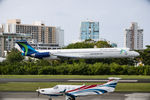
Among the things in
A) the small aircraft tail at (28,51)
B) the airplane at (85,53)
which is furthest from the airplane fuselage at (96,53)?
the small aircraft tail at (28,51)

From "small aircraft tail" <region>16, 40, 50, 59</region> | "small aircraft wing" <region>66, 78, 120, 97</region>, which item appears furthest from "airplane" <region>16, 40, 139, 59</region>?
"small aircraft wing" <region>66, 78, 120, 97</region>

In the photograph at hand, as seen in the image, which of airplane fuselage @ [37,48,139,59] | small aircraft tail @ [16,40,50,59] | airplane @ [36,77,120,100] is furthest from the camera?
small aircraft tail @ [16,40,50,59]

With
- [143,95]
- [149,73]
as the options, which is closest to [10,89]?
[143,95]

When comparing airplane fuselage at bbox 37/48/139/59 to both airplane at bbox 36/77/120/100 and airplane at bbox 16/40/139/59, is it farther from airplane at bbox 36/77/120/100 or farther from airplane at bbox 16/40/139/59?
airplane at bbox 36/77/120/100

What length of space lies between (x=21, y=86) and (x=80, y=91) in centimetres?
1178

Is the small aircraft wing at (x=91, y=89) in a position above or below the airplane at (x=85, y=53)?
below

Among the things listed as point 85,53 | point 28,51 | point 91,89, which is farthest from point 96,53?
point 91,89

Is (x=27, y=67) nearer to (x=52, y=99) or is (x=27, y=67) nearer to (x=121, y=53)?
(x=121, y=53)

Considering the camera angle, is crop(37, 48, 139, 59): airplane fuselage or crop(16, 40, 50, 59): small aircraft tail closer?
crop(37, 48, 139, 59): airplane fuselage

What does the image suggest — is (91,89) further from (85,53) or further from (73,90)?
(85,53)

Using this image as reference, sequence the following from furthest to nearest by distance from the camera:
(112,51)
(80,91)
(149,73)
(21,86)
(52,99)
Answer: (112,51), (149,73), (21,86), (52,99), (80,91)

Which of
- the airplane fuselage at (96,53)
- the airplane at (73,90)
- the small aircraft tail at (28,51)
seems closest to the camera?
the airplane at (73,90)

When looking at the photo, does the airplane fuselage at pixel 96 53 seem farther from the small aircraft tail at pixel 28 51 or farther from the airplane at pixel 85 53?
the small aircraft tail at pixel 28 51

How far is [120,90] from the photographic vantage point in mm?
31484
